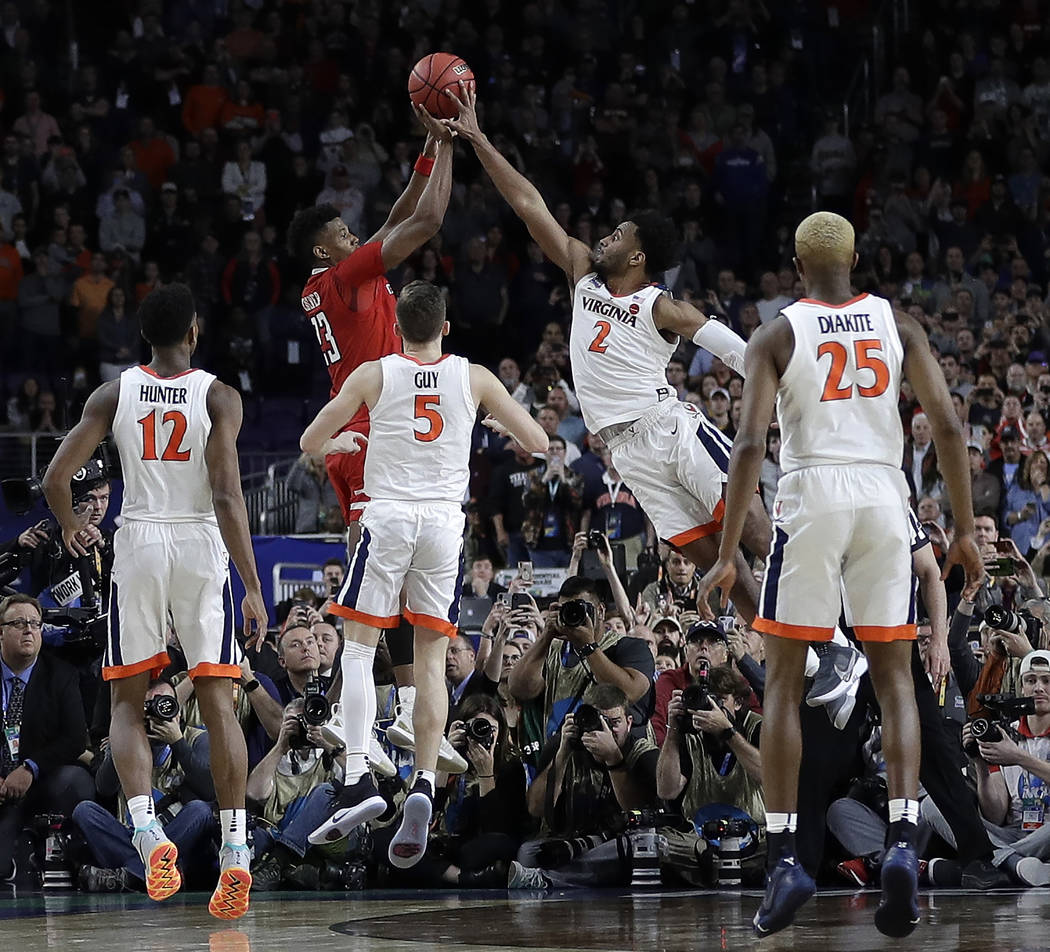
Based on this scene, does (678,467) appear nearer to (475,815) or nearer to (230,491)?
(230,491)

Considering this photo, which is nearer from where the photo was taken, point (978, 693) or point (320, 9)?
point (978, 693)

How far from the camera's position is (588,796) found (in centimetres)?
1029

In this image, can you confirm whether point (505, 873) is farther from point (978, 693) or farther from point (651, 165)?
point (651, 165)

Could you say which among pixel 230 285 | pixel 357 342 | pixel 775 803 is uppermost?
pixel 230 285

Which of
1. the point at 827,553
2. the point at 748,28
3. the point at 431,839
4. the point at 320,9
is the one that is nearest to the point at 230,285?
the point at 320,9

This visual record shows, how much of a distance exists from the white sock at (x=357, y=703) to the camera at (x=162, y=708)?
1.74 metres

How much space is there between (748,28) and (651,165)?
2989 millimetres

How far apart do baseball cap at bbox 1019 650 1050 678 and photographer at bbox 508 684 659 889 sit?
84.7 inches

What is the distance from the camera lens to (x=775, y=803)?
6.83 meters

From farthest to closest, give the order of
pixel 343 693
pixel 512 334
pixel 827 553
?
pixel 512 334, pixel 343 693, pixel 827 553

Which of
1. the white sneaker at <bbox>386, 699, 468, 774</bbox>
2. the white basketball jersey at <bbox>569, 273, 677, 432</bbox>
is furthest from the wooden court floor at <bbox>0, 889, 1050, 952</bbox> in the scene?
the white basketball jersey at <bbox>569, 273, 677, 432</bbox>

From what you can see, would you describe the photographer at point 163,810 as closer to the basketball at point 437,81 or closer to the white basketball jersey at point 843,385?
the basketball at point 437,81

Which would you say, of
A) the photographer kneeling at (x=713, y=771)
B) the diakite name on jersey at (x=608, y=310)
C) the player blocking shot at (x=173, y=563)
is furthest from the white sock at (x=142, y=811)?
the diakite name on jersey at (x=608, y=310)

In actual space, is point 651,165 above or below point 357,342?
above
